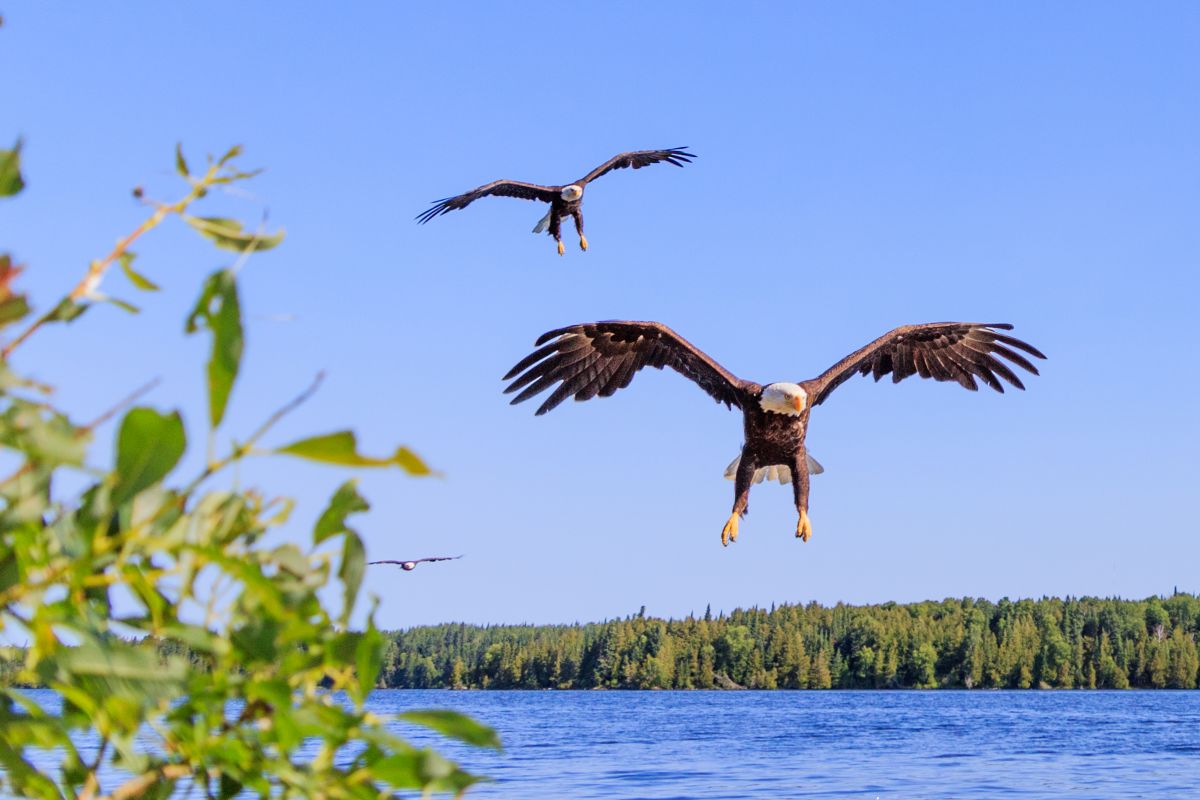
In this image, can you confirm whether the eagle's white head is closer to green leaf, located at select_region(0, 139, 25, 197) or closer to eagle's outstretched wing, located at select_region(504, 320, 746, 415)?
eagle's outstretched wing, located at select_region(504, 320, 746, 415)

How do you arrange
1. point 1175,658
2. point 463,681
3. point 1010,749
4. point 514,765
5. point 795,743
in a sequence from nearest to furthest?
point 514,765 → point 1010,749 → point 795,743 → point 1175,658 → point 463,681

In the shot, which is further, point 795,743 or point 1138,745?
point 795,743

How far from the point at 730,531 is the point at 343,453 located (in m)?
10.6

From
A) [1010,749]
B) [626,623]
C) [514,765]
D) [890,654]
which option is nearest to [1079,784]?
[1010,749]

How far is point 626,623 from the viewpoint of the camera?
454 ft

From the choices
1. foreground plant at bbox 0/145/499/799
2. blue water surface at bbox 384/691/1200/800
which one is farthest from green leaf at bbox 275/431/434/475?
blue water surface at bbox 384/691/1200/800

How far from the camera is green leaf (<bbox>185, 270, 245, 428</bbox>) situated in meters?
0.87

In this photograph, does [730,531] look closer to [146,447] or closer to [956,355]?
[956,355]

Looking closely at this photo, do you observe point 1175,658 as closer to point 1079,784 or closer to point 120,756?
point 1079,784

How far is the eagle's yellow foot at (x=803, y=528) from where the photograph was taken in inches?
448

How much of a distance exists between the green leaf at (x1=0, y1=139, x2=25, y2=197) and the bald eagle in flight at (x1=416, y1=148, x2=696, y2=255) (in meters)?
17.5

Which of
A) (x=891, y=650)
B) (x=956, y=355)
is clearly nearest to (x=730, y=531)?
(x=956, y=355)

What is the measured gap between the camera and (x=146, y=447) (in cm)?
85

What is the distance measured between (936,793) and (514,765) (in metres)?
13.0
